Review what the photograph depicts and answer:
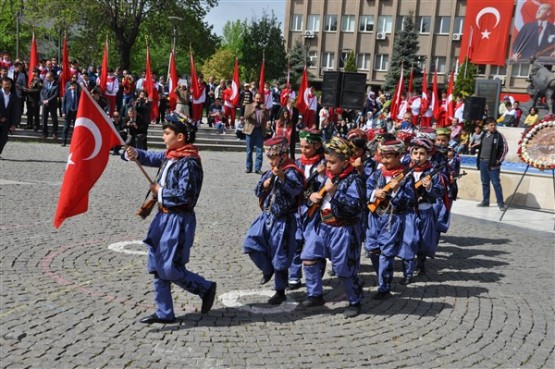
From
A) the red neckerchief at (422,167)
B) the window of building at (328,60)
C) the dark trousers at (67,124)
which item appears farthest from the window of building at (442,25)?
the red neckerchief at (422,167)

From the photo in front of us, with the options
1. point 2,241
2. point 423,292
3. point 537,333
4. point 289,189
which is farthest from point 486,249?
point 2,241

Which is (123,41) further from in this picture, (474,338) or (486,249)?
(474,338)

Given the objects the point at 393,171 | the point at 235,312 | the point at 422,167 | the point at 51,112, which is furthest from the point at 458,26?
the point at 235,312

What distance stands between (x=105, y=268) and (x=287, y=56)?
54.2m

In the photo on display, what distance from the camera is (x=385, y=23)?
200 ft

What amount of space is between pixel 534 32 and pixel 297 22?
Answer: 40.9 m

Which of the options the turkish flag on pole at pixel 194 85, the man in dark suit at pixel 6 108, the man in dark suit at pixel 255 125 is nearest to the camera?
the man in dark suit at pixel 6 108

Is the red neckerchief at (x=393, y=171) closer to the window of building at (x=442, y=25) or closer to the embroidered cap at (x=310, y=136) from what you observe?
the embroidered cap at (x=310, y=136)

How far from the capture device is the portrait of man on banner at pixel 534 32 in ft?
83.1

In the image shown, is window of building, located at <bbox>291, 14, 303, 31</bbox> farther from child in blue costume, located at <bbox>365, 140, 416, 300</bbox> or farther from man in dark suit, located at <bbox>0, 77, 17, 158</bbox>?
child in blue costume, located at <bbox>365, 140, 416, 300</bbox>

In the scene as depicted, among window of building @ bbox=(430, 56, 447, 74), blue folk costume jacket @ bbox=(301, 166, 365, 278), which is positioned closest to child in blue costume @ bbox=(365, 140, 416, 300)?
blue folk costume jacket @ bbox=(301, 166, 365, 278)

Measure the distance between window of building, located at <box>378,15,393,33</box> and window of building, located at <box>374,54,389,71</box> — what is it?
2630mm

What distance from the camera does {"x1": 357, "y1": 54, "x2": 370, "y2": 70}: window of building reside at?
6222cm

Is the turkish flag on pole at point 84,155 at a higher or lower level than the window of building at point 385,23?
lower
